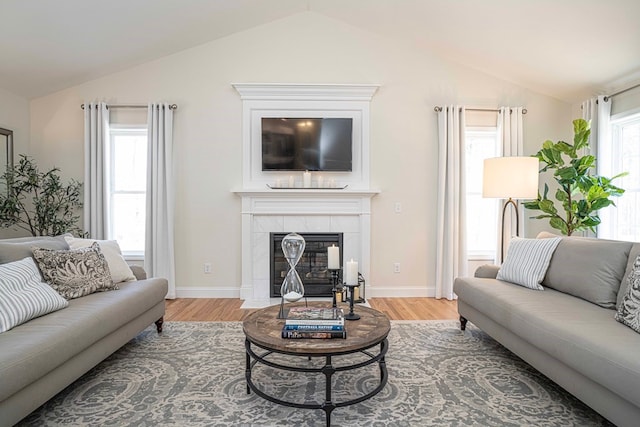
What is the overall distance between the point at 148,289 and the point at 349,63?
330cm

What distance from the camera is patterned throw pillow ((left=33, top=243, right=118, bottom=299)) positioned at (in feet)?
8.03

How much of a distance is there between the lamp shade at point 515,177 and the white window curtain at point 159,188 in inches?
137

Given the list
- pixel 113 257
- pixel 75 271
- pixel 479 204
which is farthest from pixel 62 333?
pixel 479 204

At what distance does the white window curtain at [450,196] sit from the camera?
4.37 meters

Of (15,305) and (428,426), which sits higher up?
(15,305)

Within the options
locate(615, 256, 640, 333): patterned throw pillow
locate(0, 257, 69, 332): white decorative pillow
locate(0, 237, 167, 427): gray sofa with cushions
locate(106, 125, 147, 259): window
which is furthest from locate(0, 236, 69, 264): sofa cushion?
locate(615, 256, 640, 333): patterned throw pillow

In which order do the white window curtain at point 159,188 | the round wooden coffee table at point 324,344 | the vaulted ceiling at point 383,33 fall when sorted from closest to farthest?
the round wooden coffee table at point 324,344 < the vaulted ceiling at point 383,33 < the white window curtain at point 159,188

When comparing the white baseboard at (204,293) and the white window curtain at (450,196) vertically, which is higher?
the white window curtain at (450,196)

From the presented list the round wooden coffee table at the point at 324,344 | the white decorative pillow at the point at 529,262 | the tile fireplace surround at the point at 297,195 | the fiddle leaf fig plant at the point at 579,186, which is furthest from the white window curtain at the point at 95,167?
the fiddle leaf fig plant at the point at 579,186

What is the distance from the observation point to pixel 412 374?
7.86ft

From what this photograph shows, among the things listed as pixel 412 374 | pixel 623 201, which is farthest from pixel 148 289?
pixel 623 201

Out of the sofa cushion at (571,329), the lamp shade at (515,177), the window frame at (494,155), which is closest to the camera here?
the sofa cushion at (571,329)

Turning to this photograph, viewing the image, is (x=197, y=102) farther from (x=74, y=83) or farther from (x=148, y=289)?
(x=148, y=289)

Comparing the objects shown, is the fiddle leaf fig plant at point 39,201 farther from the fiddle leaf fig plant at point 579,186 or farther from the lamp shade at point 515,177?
the fiddle leaf fig plant at point 579,186
